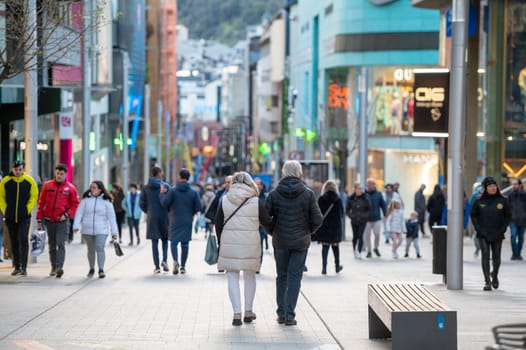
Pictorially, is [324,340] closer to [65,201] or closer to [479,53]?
[65,201]

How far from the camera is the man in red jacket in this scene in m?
20.4

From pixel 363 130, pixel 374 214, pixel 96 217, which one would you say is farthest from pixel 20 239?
pixel 363 130

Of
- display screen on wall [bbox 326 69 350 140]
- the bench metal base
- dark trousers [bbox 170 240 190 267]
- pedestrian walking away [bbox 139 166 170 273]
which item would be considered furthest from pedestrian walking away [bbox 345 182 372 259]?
display screen on wall [bbox 326 69 350 140]

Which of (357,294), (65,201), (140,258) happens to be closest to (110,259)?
(140,258)

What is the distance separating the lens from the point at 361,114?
45969 mm

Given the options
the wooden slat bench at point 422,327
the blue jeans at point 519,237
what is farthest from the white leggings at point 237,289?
the blue jeans at point 519,237

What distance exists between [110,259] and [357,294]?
8.90 m

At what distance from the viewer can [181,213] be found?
22156 mm

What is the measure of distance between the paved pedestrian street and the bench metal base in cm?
100

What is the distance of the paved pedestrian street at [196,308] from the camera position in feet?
42.1

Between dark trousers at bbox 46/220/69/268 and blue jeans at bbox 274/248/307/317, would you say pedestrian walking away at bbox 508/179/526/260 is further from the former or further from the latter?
blue jeans at bbox 274/248/307/317

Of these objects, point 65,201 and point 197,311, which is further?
point 65,201

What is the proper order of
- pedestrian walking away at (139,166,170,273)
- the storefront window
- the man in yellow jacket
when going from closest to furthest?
the man in yellow jacket
pedestrian walking away at (139,166,170,273)
the storefront window

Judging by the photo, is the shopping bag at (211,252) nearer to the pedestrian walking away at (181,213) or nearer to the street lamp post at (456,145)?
the pedestrian walking away at (181,213)
